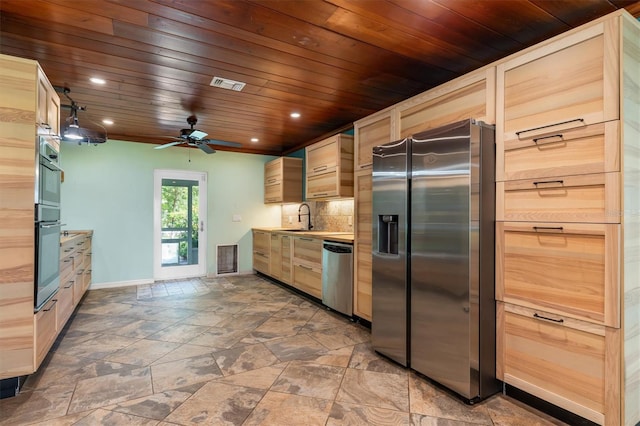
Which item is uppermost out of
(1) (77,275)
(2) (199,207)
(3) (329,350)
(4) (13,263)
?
(2) (199,207)

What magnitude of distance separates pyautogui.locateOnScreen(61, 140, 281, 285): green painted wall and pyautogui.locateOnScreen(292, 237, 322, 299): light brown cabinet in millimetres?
2022

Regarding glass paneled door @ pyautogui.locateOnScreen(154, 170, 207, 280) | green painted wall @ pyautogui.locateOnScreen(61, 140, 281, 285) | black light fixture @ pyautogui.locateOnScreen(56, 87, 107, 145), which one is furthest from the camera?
glass paneled door @ pyautogui.locateOnScreen(154, 170, 207, 280)

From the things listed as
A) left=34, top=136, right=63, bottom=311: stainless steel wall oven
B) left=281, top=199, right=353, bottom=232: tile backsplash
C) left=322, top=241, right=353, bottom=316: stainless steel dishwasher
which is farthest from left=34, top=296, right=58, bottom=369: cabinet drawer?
left=281, top=199, right=353, bottom=232: tile backsplash

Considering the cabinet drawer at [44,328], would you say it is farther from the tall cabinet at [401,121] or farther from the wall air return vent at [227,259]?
the wall air return vent at [227,259]

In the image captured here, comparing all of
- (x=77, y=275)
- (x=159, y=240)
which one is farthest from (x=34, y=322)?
(x=159, y=240)

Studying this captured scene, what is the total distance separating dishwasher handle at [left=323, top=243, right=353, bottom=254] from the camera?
3.58 metres

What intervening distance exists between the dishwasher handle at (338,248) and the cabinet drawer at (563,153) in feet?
5.85

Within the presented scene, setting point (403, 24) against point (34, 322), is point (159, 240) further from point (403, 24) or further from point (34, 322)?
point (403, 24)

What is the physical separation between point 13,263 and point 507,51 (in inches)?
149

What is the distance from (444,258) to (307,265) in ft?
8.35

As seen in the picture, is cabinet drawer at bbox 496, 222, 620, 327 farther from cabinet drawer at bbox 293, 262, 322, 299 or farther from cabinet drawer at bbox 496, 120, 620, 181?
cabinet drawer at bbox 293, 262, 322, 299

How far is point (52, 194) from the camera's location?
2.50 m

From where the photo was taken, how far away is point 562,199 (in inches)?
72.3

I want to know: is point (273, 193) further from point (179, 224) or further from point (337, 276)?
point (337, 276)
